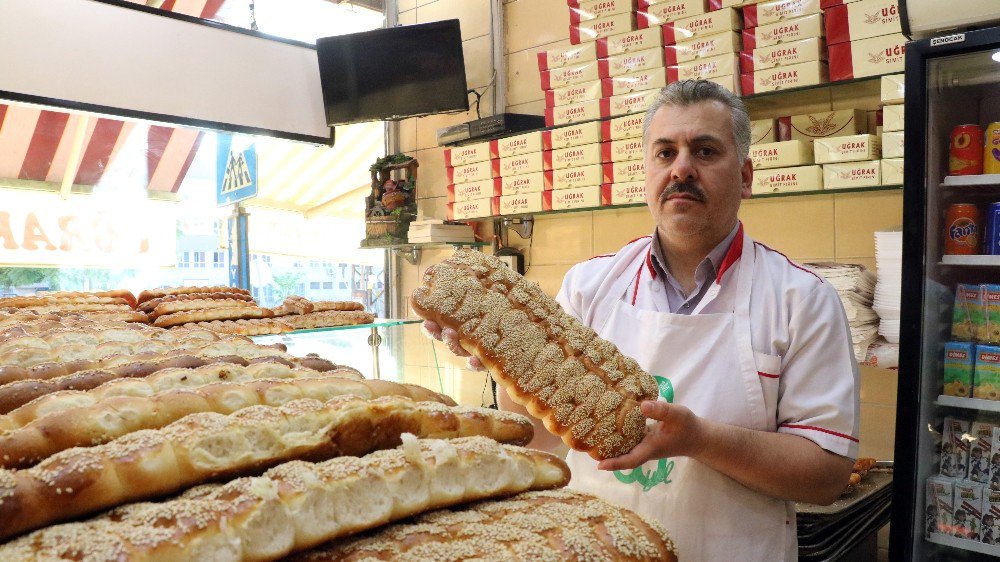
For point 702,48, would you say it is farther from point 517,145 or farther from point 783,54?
point 517,145

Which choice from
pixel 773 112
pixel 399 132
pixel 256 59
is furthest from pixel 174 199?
pixel 773 112

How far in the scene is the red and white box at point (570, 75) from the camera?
3.55 meters

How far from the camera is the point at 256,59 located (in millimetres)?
4270

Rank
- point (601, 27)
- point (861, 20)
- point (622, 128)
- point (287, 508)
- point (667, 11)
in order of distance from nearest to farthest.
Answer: point (287, 508)
point (861, 20)
point (667, 11)
point (622, 128)
point (601, 27)

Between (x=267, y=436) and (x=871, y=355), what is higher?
(x=267, y=436)

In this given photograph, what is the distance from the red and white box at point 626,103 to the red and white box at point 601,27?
0.99ft

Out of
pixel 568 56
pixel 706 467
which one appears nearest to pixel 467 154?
pixel 568 56

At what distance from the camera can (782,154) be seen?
2990 mm

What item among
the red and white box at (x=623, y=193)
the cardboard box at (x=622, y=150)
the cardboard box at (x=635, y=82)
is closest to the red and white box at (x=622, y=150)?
the cardboard box at (x=622, y=150)

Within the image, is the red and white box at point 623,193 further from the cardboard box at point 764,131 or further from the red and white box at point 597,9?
the red and white box at point 597,9

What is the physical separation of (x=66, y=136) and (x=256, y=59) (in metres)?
1.16

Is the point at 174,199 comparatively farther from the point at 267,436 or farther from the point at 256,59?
the point at 267,436

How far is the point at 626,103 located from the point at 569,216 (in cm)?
86

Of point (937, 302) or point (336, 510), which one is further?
point (937, 302)
